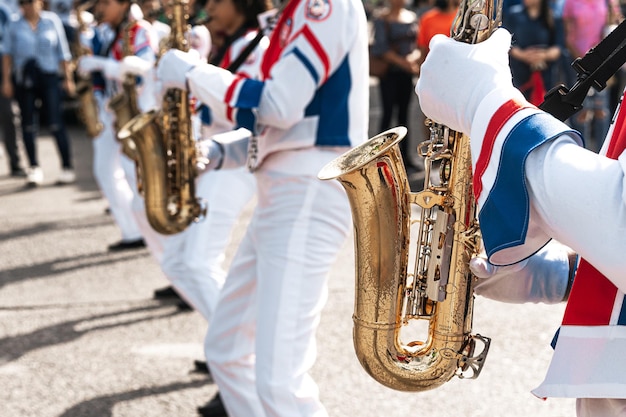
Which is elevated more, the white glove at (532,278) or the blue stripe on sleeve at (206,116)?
Result: the white glove at (532,278)

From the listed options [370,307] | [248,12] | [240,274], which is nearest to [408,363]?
[370,307]

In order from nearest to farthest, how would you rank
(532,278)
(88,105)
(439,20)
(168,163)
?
(532,278)
(168,163)
(88,105)
(439,20)

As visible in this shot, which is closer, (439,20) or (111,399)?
(111,399)

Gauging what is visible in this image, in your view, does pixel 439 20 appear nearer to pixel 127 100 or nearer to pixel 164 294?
pixel 127 100

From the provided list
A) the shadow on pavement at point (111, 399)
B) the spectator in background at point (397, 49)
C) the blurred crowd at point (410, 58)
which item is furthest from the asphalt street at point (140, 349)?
the spectator in background at point (397, 49)

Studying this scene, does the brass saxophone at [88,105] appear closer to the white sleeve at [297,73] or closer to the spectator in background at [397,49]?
the spectator in background at [397,49]

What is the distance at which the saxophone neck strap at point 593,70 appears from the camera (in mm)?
1649

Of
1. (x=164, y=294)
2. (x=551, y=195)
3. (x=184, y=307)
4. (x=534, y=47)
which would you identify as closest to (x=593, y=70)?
(x=551, y=195)

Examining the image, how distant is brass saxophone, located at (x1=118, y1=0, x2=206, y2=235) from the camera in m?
3.75

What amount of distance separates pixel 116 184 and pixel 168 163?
322cm

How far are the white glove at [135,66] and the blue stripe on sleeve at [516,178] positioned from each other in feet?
16.2

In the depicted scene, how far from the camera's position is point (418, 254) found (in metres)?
2.01

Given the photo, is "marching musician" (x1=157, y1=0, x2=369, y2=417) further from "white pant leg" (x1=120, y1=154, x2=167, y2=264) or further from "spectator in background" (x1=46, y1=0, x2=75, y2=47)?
"spectator in background" (x1=46, y1=0, x2=75, y2=47)

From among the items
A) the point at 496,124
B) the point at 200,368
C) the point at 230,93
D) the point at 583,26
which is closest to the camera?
the point at 496,124
